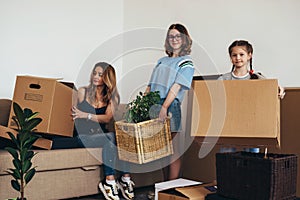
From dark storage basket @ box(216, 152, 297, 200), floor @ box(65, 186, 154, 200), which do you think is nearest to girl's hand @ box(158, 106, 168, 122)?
floor @ box(65, 186, 154, 200)

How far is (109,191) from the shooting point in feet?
10.2

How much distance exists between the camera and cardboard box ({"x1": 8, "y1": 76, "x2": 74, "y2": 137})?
2.88 meters

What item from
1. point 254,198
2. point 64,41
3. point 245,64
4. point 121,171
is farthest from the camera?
point 64,41

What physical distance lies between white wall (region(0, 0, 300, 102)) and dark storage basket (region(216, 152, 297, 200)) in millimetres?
1541

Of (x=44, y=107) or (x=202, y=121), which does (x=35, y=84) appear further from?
(x=202, y=121)

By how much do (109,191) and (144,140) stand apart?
61 centimetres

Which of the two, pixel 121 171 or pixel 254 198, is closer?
pixel 254 198

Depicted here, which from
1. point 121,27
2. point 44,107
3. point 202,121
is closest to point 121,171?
point 44,107

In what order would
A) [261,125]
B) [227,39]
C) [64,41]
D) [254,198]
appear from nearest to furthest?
[254,198], [261,125], [227,39], [64,41]

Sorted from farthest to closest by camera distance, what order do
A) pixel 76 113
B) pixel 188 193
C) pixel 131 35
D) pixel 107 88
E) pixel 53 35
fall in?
pixel 131 35 < pixel 53 35 < pixel 107 88 < pixel 76 113 < pixel 188 193

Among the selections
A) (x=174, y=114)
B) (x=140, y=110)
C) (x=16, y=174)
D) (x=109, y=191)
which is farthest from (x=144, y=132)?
(x=16, y=174)

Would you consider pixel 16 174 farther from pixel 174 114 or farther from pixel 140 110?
pixel 174 114

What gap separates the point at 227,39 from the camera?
3.79 m

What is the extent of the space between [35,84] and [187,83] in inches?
43.1
